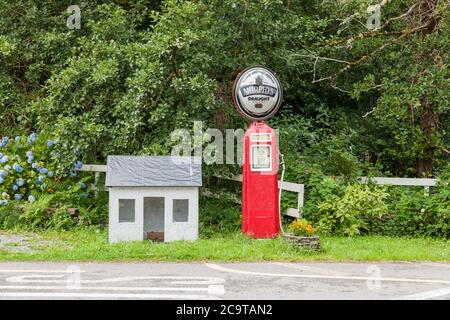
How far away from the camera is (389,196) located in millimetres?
12422

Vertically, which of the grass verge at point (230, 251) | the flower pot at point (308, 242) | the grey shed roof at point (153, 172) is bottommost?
the grass verge at point (230, 251)

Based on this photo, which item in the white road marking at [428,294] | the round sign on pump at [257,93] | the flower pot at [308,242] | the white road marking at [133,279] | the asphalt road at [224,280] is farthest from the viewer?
the round sign on pump at [257,93]

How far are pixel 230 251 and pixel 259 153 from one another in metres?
1.96

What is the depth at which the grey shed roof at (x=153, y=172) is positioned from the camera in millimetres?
10852

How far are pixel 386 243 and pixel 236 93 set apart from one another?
129 inches

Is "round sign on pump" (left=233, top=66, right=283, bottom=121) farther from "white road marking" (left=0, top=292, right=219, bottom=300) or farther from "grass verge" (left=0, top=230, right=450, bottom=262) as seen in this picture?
"white road marking" (left=0, top=292, right=219, bottom=300)

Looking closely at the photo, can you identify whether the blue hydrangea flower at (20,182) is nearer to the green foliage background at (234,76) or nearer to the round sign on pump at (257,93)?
the green foliage background at (234,76)

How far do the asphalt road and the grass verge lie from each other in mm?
289

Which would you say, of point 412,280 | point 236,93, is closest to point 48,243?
point 236,93

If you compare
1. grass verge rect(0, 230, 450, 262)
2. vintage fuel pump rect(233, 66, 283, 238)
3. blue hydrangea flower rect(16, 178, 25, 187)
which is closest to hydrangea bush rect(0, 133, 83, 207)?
blue hydrangea flower rect(16, 178, 25, 187)

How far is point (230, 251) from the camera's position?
9.96m

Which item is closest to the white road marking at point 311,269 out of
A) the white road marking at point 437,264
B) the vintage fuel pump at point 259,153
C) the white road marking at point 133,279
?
the white road marking at point 133,279

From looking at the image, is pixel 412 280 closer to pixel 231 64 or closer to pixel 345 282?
pixel 345 282
